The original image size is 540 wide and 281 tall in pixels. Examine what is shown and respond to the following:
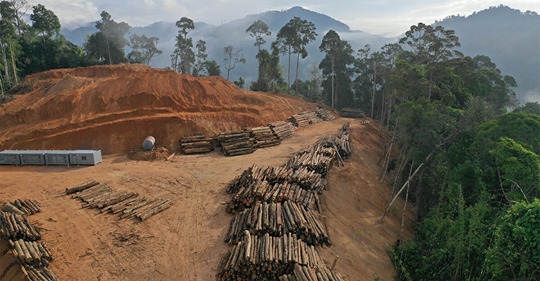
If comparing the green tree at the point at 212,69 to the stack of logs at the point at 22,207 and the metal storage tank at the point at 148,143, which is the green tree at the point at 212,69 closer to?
the metal storage tank at the point at 148,143

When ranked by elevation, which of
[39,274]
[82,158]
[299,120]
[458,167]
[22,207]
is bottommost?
[39,274]

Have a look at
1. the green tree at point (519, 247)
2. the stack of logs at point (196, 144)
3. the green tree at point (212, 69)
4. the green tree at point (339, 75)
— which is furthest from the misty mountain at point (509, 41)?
the green tree at point (519, 247)

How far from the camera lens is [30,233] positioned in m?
13.6

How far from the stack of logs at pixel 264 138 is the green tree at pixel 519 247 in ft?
66.0

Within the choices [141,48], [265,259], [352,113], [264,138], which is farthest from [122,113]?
[141,48]

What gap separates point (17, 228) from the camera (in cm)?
1355

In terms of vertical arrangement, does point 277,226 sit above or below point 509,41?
below

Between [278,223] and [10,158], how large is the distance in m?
20.6

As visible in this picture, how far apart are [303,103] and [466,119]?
27494 mm

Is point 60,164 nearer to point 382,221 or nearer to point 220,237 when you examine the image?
point 220,237

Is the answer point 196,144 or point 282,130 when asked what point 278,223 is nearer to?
point 196,144

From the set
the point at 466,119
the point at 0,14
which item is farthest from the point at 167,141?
the point at 0,14

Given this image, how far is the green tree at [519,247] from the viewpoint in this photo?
8.16m

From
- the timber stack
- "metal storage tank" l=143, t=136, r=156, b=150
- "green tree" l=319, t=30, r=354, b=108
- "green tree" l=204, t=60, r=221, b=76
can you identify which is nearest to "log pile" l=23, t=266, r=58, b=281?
"metal storage tank" l=143, t=136, r=156, b=150
